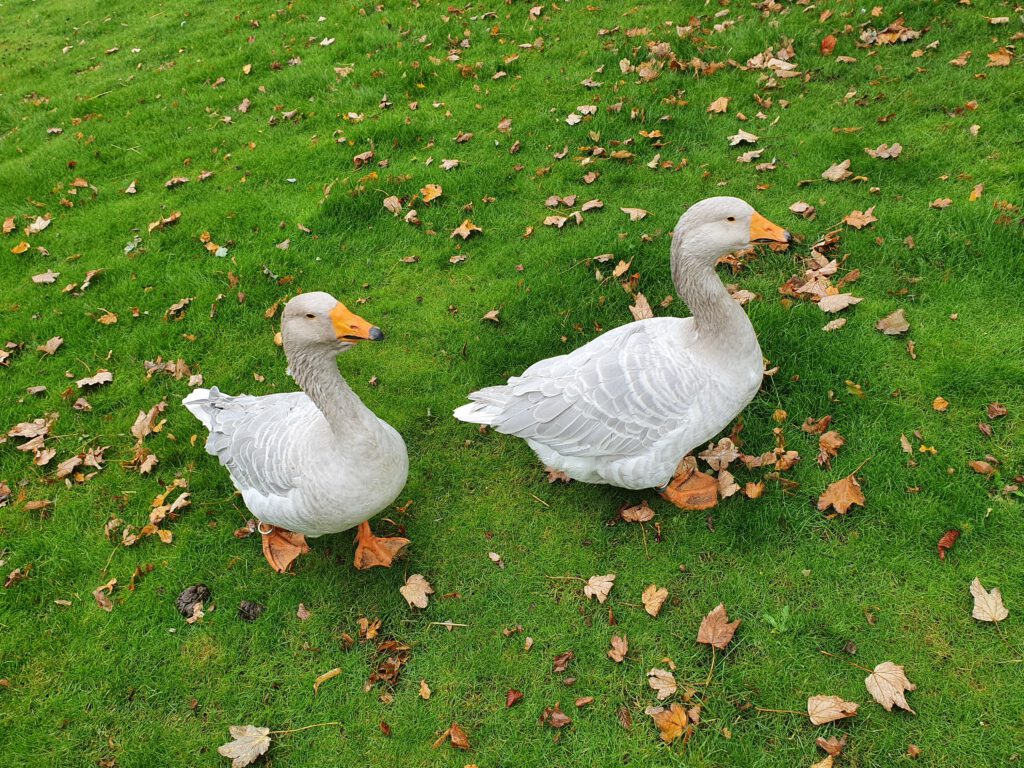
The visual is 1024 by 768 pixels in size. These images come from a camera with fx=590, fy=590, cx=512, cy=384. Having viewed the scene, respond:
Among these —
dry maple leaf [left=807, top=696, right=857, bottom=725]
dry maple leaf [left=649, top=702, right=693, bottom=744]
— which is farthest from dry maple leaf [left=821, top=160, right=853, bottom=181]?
dry maple leaf [left=649, top=702, right=693, bottom=744]

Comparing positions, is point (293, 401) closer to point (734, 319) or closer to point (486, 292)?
point (486, 292)

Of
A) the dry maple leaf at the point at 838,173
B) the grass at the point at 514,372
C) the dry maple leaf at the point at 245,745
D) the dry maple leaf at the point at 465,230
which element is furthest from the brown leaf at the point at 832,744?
the dry maple leaf at the point at 465,230

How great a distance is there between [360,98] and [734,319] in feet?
21.7

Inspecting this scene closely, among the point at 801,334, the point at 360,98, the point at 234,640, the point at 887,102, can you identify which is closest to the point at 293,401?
the point at 234,640

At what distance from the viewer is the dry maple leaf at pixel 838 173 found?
540 centimetres

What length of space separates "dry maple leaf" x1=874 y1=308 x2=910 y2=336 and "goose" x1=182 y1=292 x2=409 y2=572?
3.57m

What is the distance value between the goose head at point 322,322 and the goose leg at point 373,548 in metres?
1.47

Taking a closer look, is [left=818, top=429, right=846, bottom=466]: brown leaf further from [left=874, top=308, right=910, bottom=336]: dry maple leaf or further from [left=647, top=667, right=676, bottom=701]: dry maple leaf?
[left=647, top=667, right=676, bottom=701]: dry maple leaf

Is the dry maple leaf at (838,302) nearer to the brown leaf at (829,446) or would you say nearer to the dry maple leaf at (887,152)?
the brown leaf at (829,446)

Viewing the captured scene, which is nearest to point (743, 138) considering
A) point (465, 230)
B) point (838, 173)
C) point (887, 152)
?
point (838, 173)

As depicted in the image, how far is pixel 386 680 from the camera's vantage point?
137 inches

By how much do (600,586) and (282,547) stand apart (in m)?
2.17

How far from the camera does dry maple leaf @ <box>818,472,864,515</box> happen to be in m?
3.63

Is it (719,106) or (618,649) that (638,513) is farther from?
(719,106)
